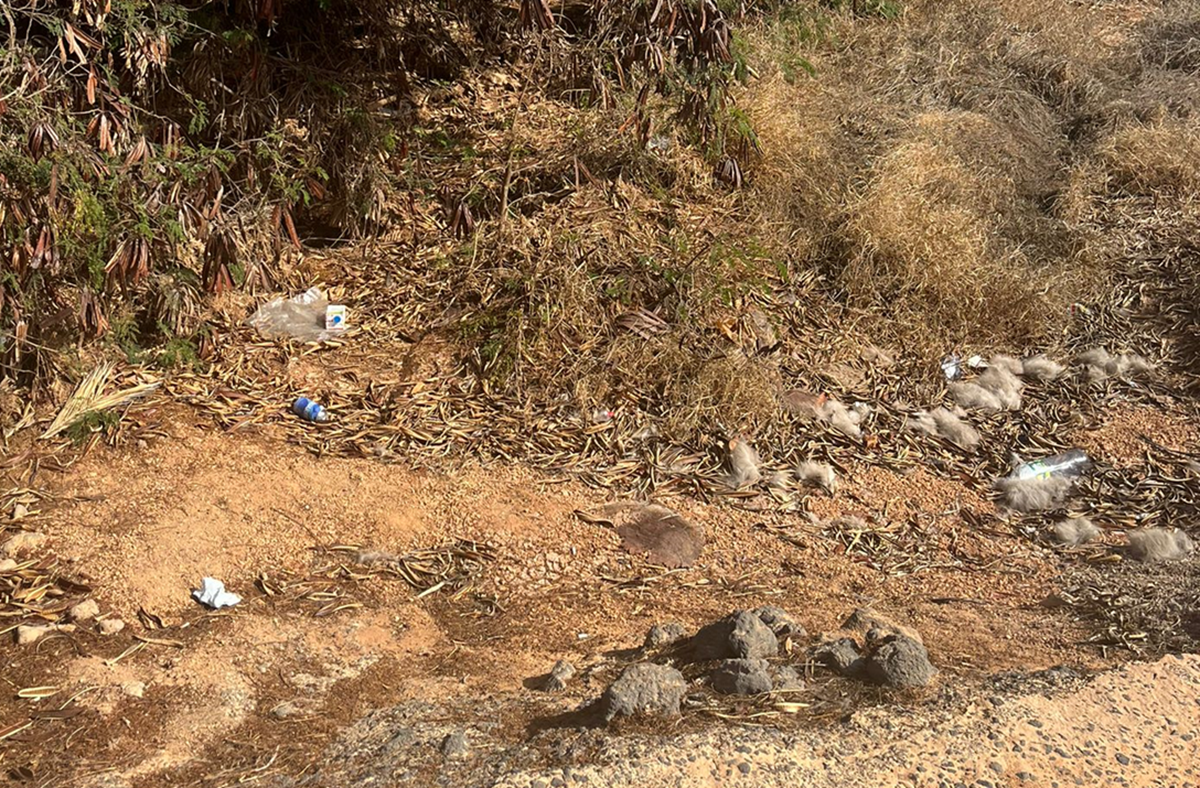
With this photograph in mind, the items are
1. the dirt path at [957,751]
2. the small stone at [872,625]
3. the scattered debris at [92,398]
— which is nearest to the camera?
the dirt path at [957,751]

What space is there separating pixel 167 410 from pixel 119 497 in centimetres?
46

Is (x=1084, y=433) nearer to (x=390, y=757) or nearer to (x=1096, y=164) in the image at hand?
(x=1096, y=164)

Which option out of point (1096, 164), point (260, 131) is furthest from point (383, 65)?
point (1096, 164)

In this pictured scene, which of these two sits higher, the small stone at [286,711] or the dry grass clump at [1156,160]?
the dry grass clump at [1156,160]

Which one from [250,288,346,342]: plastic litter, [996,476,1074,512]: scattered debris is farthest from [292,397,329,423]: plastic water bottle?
[996,476,1074,512]: scattered debris

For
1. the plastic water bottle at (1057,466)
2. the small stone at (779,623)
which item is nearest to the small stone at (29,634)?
the small stone at (779,623)

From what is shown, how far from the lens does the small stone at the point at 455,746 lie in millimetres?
2361

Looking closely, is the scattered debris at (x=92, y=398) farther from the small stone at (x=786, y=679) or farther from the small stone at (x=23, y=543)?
the small stone at (x=786, y=679)

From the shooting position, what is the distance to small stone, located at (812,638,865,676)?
269 centimetres

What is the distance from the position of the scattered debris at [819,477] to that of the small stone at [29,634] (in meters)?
2.51

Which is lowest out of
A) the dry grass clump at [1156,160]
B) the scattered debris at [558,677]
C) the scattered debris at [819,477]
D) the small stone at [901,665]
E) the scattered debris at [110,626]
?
the scattered debris at [110,626]

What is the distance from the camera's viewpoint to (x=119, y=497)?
3.34 meters

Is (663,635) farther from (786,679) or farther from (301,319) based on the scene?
(301,319)

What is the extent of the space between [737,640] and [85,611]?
179cm
